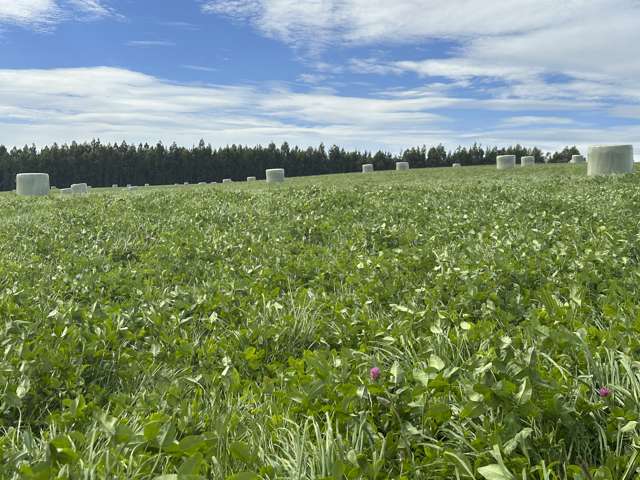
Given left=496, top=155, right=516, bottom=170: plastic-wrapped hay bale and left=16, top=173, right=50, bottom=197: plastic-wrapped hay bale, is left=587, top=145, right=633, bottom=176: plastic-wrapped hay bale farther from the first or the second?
left=16, top=173, right=50, bottom=197: plastic-wrapped hay bale

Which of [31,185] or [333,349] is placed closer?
[333,349]

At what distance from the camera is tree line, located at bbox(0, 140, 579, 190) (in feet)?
239

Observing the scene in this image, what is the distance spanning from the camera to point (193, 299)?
6.34 meters

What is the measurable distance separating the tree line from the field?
65.6 metres

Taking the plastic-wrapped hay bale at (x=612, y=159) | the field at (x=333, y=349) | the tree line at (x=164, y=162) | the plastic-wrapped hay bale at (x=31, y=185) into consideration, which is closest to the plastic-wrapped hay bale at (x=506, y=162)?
the plastic-wrapped hay bale at (x=612, y=159)

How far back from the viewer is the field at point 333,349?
2842 millimetres

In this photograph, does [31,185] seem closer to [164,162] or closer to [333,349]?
[333,349]

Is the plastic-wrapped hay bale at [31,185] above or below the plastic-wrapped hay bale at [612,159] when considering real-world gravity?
below

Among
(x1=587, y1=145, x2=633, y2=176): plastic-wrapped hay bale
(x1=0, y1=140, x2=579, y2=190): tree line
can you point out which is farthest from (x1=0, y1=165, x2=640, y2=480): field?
(x1=0, y1=140, x2=579, y2=190): tree line

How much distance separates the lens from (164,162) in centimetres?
7550

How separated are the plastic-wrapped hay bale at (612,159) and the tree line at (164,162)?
173ft

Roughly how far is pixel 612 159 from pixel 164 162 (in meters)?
64.2

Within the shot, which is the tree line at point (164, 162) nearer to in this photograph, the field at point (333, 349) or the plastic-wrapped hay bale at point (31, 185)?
the plastic-wrapped hay bale at point (31, 185)

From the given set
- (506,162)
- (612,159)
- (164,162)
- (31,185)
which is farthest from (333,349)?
(164,162)
